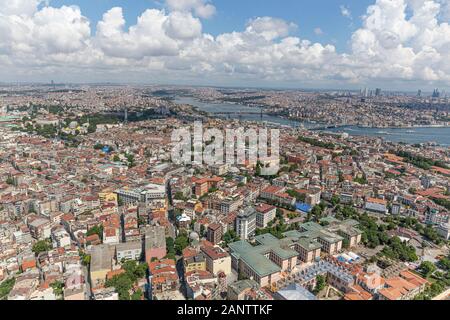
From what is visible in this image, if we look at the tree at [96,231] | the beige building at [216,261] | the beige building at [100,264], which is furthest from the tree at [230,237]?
the tree at [96,231]

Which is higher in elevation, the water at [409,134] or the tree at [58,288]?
the water at [409,134]

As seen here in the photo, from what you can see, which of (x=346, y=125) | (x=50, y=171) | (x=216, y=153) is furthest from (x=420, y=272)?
(x=346, y=125)

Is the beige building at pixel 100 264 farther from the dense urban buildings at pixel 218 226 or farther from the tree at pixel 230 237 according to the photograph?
the tree at pixel 230 237

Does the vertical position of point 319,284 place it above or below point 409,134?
below

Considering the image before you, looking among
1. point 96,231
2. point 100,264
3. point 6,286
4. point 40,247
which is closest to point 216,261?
point 100,264

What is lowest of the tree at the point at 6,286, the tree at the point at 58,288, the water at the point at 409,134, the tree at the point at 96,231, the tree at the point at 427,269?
the tree at the point at 427,269

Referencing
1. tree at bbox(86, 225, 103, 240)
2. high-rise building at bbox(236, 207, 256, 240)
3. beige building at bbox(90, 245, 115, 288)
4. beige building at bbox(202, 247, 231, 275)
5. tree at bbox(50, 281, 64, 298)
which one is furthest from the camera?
high-rise building at bbox(236, 207, 256, 240)

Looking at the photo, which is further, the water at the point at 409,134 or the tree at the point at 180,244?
the water at the point at 409,134

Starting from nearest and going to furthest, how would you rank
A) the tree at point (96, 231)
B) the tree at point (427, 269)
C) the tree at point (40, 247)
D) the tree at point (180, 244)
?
the tree at point (427, 269) → the tree at point (40, 247) → the tree at point (180, 244) → the tree at point (96, 231)

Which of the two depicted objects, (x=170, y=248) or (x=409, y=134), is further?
(x=409, y=134)

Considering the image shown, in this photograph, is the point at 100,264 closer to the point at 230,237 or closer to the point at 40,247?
the point at 40,247

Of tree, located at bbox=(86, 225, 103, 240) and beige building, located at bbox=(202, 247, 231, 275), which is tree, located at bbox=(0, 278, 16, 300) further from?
beige building, located at bbox=(202, 247, 231, 275)

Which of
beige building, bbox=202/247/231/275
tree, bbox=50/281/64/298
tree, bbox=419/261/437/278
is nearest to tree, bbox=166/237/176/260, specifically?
beige building, bbox=202/247/231/275
